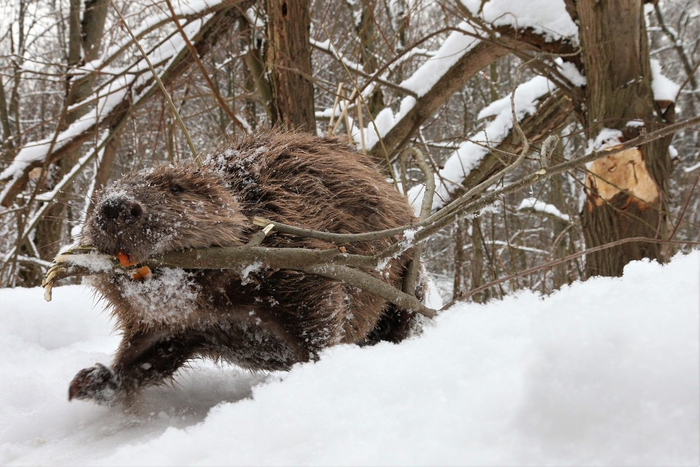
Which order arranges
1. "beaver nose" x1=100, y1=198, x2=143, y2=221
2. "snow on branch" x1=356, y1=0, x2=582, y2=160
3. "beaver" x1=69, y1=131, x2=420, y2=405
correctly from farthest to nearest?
1. "snow on branch" x1=356, y1=0, x2=582, y2=160
2. "beaver" x1=69, y1=131, x2=420, y2=405
3. "beaver nose" x1=100, y1=198, x2=143, y2=221

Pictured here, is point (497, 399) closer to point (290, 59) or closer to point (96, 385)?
point (96, 385)

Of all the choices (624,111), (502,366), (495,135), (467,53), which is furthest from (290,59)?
(502,366)

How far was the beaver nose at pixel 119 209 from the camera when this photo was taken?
1.59m

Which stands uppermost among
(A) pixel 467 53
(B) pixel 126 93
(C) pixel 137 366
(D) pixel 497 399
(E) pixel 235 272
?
(B) pixel 126 93

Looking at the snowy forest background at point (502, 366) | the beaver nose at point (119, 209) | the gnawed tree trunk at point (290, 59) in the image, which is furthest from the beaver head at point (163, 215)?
the gnawed tree trunk at point (290, 59)

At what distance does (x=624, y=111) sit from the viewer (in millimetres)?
3100

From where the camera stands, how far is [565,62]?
347 cm

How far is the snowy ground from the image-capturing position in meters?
0.79

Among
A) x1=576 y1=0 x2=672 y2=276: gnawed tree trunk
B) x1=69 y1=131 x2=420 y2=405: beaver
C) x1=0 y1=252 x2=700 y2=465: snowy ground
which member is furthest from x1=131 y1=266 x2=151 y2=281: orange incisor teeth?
x1=576 y1=0 x2=672 y2=276: gnawed tree trunk

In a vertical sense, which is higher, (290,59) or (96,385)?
(290,59)

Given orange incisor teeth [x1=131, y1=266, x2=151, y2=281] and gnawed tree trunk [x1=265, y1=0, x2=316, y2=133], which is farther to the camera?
gnawed tree trunk [x1=265, y1=0, x2=316, y2=133]

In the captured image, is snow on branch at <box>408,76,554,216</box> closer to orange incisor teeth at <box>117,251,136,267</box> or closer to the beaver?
the beaver

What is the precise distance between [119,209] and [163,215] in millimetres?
143

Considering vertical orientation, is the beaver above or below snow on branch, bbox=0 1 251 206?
below
